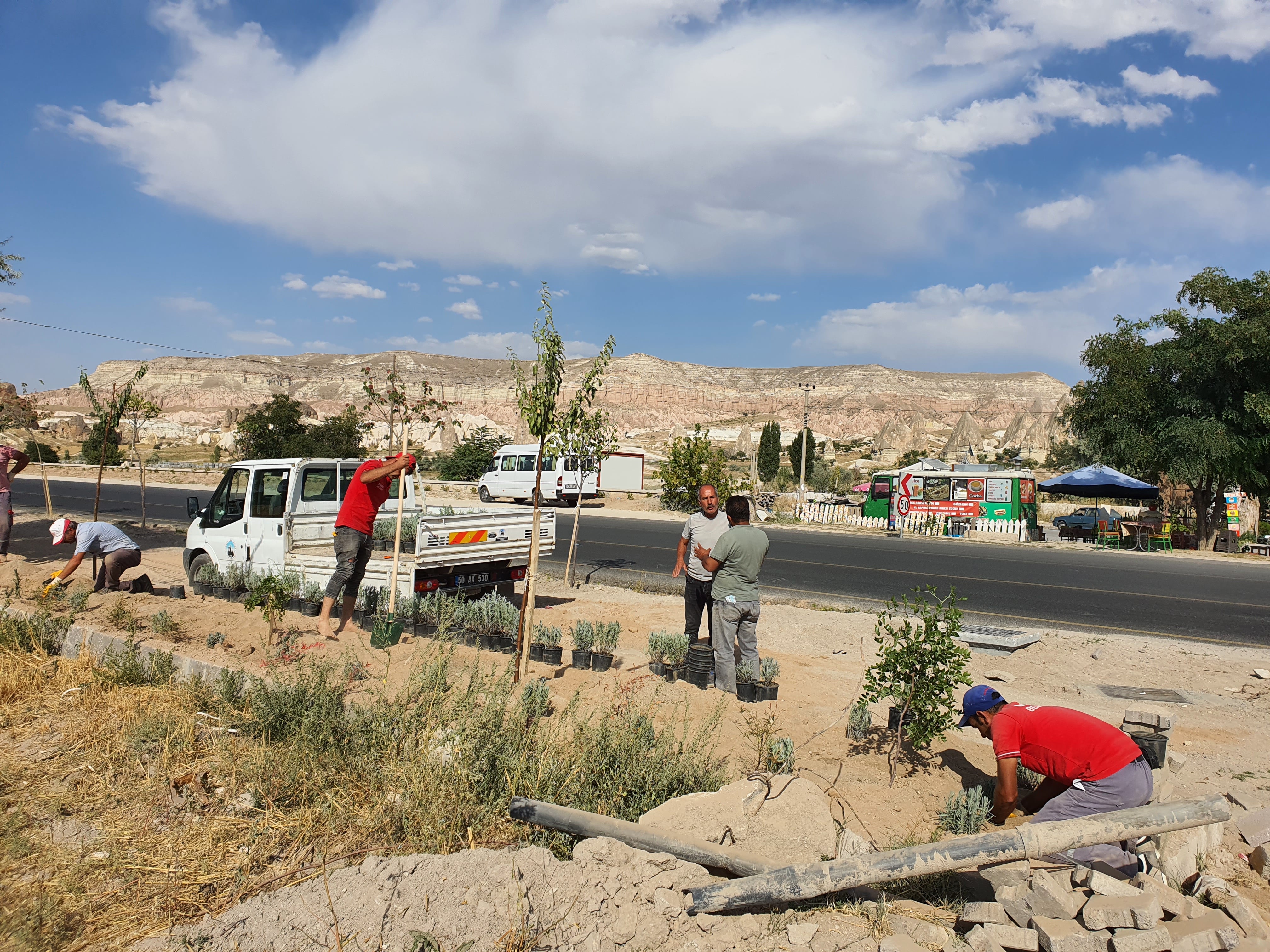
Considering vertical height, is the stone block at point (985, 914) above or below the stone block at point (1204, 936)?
below

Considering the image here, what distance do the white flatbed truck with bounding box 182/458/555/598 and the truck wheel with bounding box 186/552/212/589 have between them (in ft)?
0.04

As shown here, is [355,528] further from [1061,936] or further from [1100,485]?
[1100,485]

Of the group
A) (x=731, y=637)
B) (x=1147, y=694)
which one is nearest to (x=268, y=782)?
(x=731, y=637)

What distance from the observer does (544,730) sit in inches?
202

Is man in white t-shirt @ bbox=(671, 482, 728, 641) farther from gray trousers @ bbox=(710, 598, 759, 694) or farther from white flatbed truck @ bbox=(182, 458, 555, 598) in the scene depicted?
white flatbed truck @ bbox=(182, 458, 555, 598)

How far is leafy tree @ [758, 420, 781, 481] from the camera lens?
5453 centimetres

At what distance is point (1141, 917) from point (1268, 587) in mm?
17647

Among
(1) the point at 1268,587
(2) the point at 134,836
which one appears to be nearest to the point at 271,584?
(2) the point at 134,836

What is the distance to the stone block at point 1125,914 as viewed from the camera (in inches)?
125

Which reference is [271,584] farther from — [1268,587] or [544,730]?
[1268,587]

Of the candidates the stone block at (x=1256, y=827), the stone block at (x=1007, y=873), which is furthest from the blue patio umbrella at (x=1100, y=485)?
the stone block at (x=1007, y=873)

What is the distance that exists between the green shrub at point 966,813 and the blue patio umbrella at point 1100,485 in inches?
975

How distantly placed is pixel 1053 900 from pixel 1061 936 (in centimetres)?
19

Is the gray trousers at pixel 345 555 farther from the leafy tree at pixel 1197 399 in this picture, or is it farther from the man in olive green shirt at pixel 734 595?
the leafy tree at pixel 1197 399
